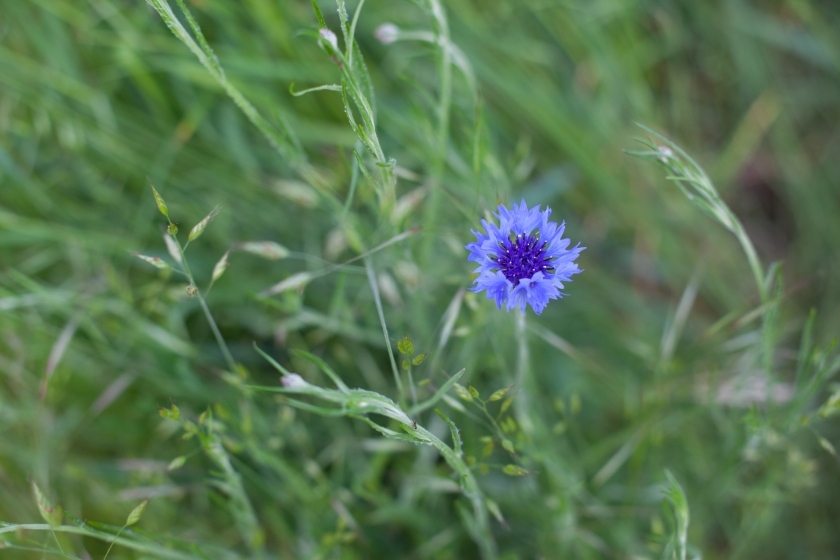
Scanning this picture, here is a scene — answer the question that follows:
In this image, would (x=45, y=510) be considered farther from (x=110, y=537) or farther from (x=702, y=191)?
(x=702, y=191)

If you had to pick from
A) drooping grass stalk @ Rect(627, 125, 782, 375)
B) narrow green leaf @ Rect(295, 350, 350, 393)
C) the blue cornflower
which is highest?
drooping grass stalk @ Rect(627, 125, 782, 375)

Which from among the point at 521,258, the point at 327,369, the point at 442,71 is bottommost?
the point at 327,369

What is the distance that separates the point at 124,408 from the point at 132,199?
588 millimetres

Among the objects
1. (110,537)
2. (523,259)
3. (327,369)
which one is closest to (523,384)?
(523,259)

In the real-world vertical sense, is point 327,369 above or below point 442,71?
below

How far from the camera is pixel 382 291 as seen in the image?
1342 millimetres

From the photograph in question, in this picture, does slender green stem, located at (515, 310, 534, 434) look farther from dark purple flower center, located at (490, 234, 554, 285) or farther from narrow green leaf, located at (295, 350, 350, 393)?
narrow green leaf, located at (295, 350, 350, 393)

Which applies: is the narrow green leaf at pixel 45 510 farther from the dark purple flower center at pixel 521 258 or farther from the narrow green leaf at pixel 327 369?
the dark purple flower center at pixel 521 258

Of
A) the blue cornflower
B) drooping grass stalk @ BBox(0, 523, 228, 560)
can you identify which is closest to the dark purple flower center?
the blue cornflower

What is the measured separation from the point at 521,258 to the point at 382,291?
586 mm

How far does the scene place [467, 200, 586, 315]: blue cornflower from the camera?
0.71 metres

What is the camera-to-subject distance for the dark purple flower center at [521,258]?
0.78 metres

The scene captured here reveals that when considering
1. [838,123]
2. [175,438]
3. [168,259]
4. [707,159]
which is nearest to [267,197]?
[168,259]

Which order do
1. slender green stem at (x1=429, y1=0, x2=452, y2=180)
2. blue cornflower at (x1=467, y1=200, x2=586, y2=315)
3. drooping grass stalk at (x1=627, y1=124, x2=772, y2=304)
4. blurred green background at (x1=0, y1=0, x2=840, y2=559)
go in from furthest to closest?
blurred green background at (x1=0, y1=0, x2=840, y2=559)
slender green stem at (x1=429, y1=0, x2=452, y2=180)
drooping grass stalk at (x1=627, y1=124, x2=772, y2=304)
blue cornflower at (x1=467, y1=200, x2=586, y2=315)
